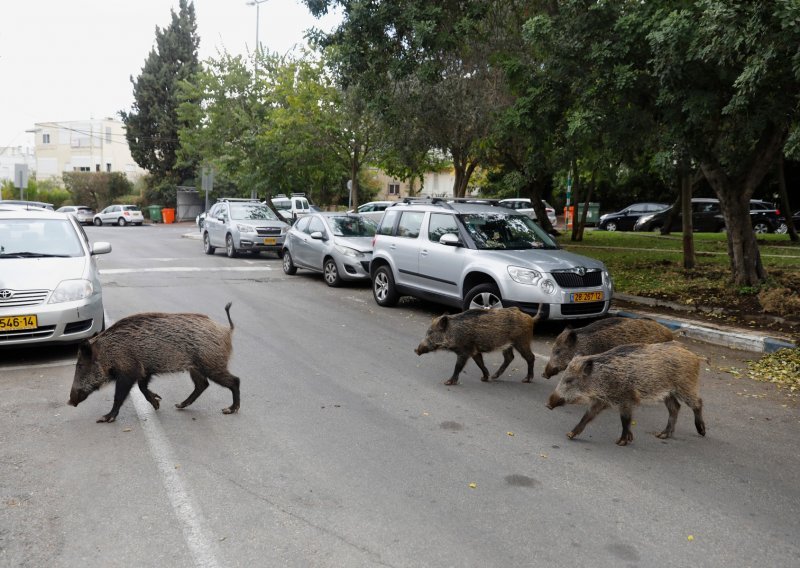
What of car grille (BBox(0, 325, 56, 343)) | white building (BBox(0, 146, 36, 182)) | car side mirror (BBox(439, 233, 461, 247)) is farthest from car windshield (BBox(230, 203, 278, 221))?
white building (BBox(0, 146, 36, 182))

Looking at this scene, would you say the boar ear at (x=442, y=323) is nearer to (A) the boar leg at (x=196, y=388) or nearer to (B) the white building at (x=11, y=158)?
(A) the boar leg at (x=196, y=388)

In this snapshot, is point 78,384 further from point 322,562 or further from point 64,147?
point 64,147

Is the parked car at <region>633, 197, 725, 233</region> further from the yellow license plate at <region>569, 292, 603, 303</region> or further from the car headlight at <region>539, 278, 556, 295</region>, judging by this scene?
the car headlight at <region>539, 278, 556, 295</region>

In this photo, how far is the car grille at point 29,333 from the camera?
7168 millimetres

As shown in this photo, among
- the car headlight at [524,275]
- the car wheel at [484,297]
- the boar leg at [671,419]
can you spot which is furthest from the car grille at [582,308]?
the boar leg at [671,419]

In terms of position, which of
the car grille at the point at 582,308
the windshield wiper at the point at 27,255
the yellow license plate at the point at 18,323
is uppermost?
the windshield wiper at the point at 27,255

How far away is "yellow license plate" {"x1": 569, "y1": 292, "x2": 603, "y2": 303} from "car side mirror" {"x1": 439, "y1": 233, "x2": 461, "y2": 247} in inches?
78.9

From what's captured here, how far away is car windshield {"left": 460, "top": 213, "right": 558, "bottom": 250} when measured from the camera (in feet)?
34.2

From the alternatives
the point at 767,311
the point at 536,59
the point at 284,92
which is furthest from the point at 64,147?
the point at 767,311

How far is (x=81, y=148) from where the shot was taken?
253 ft

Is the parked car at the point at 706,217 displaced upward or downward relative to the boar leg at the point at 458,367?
upward

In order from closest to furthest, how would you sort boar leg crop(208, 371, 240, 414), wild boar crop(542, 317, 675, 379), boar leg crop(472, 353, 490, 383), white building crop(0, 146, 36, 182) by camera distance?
boar leg crop(208, 371, 240, 414), wild boar crop(542, 317, 675, 379), boar leg crop(472, 353, 490, 383), white building crop(0, 146, 36, 182)

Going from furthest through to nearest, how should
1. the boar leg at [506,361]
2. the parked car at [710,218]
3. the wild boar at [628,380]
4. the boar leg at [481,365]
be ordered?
the parked car at [710,218] < the boar leg at [506,361] < the boar leg at [481,365] < the wild boar at [628,380]

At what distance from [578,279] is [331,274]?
6.60 m
